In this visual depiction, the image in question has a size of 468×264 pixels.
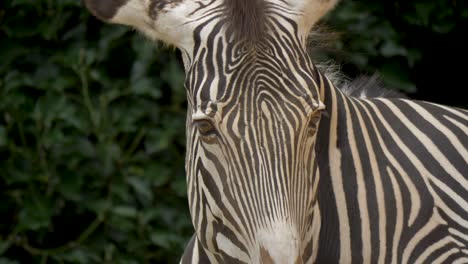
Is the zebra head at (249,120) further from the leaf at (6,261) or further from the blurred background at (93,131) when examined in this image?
the leaf at (6,261)

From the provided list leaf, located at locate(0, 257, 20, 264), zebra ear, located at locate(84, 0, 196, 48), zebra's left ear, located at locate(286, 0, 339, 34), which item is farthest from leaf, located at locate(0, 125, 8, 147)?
zebra's left ear, located at locate(286, 0, 339, 34)

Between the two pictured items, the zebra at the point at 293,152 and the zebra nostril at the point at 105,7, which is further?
the zebra nostril at the point at 105,7

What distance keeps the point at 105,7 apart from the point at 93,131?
3.87 metres

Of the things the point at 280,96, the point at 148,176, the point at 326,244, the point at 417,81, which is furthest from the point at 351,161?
the point at 417,81

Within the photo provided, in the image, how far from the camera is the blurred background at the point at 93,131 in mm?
7484

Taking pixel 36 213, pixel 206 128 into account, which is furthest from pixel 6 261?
pixel 206 128

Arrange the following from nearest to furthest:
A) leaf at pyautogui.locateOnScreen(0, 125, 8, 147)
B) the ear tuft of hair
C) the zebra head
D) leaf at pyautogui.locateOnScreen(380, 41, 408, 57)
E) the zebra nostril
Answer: the zebra head < the ear tuft of hair < the zebra nostril < leaf at pyautogui.locateOnScreen(0, 125, 8, 147) < leaf at pyautogui.locateOnScreen(380, 41, 408, 57)

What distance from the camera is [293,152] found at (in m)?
3.34

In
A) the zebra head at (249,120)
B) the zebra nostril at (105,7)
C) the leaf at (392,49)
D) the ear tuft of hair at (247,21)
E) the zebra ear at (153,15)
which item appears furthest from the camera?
the leaf at (392,49)

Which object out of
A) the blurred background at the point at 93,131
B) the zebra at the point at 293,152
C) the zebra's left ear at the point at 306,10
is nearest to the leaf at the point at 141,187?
the blurred background at the point at 93,131

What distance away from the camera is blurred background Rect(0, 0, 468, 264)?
7484mm

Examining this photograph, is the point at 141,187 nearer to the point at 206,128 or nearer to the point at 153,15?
the point at 153,15

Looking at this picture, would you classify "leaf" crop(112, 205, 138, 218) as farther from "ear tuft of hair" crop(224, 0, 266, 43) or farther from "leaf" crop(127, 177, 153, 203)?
"ear tuft of hair" crop(224, 0, 266, 43)

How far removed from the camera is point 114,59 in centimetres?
769
